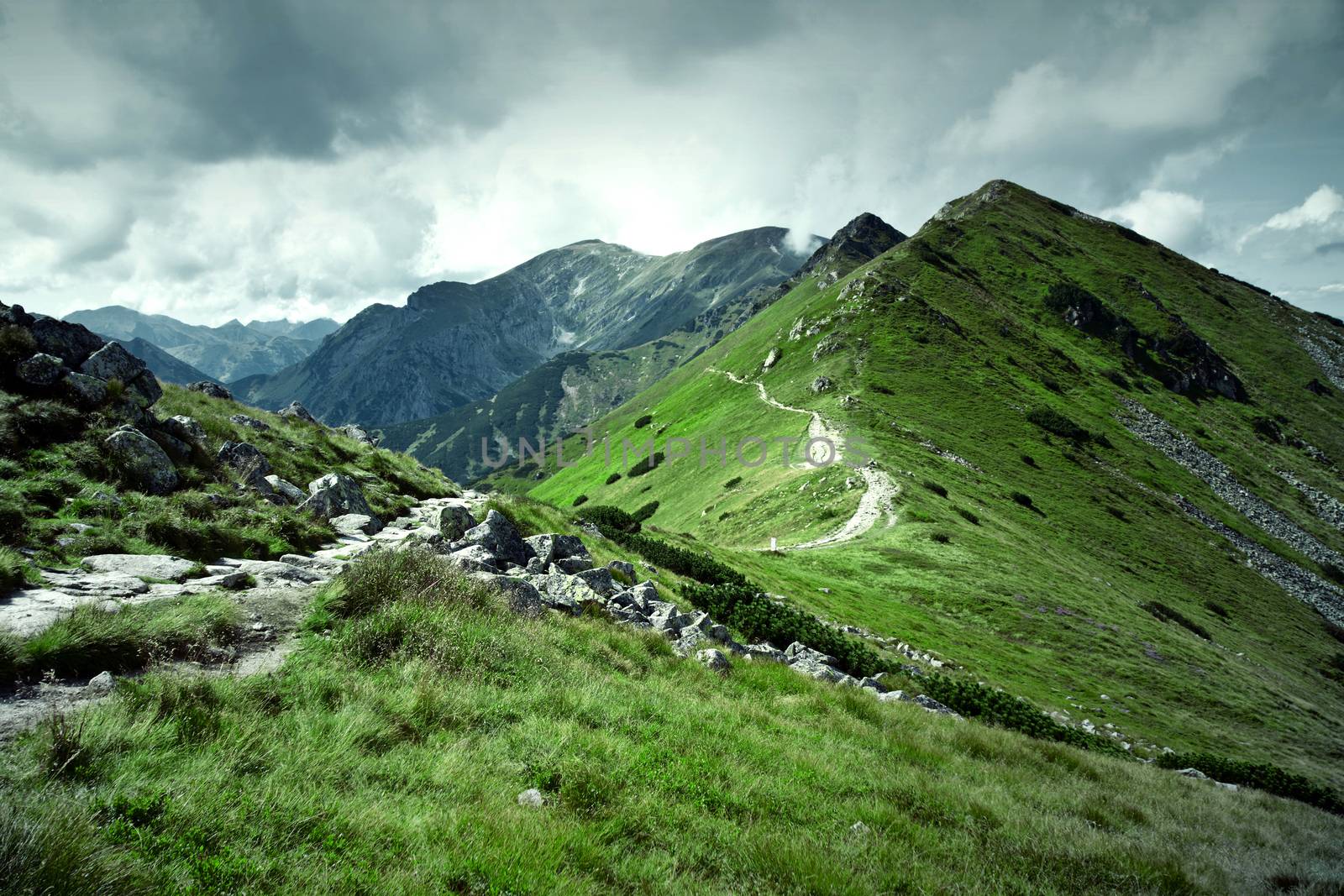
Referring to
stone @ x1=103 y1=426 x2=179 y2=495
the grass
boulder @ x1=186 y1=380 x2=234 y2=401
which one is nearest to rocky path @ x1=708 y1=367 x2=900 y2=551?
the grass

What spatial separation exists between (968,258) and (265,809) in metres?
179

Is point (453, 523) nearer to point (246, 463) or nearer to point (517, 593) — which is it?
point (517, 593)

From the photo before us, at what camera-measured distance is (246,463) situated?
15.0m

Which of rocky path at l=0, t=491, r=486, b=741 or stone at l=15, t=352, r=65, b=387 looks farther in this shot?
stone at l=15, t=352, r=65, b=387

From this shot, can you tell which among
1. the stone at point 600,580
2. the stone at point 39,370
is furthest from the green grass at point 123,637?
the stone at point 39,370

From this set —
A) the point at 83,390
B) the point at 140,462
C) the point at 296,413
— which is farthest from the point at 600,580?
the point at 296,413

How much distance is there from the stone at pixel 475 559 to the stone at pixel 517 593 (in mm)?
419

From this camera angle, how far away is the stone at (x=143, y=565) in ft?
28.6

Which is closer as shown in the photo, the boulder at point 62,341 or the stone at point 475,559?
the stone at point 475,559

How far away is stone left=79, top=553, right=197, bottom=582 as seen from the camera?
344 inches

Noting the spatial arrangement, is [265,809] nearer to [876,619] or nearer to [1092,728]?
[876,619]

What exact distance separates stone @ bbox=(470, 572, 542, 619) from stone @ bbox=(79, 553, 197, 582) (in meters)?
4.68

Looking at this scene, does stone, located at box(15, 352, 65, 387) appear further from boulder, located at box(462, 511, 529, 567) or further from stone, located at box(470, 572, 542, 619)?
stone, located at box(470, 572, 542, 619)

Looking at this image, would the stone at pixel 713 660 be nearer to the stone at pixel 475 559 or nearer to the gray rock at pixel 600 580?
the gray rock at pixel 600 580
